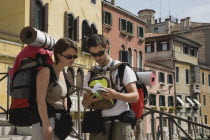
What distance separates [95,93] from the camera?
9.20 ft

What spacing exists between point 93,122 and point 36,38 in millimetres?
966

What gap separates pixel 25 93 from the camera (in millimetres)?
2943

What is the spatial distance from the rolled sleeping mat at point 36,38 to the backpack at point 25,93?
200 millimetres

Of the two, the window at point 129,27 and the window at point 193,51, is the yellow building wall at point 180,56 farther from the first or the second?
the window at point 129,27

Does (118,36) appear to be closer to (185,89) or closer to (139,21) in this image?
(139,21)

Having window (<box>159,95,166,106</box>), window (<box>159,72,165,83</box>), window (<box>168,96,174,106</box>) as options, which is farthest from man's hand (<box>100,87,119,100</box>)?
window (<box>168,96,174,106</box>)

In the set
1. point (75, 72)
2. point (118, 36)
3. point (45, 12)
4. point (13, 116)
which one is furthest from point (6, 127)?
point (118, 36)

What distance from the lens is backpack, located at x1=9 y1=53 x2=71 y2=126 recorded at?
2.95 meters

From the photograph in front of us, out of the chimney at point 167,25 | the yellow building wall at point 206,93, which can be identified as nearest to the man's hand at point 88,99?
the yellow building wall at point 206,93

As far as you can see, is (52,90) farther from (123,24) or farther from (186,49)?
(186,49)

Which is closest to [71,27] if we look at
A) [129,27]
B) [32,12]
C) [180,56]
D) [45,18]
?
[45,18]

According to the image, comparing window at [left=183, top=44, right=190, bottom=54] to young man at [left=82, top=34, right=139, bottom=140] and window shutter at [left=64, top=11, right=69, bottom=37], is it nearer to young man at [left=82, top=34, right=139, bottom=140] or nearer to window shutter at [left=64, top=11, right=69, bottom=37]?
window shutter at [left=64, top=11, right=69, bottom=37]

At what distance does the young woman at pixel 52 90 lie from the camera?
113 inches

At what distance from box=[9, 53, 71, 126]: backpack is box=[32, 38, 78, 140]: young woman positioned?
7cm
